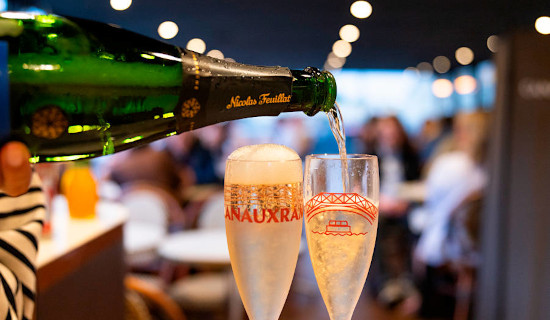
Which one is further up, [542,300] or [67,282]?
[67,282]

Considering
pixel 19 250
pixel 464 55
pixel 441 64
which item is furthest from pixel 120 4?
pixel 441 64

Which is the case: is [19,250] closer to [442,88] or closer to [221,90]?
[221,90]

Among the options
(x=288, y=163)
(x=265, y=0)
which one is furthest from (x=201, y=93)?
(x=265, y=0)

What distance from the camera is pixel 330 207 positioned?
0.63 metres

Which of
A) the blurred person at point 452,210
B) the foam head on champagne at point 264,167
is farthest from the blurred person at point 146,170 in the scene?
the foam head on champagne at point 264,167

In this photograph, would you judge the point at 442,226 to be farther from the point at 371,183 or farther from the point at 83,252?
the point at 371,183

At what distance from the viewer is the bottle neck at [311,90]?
0.63 meters

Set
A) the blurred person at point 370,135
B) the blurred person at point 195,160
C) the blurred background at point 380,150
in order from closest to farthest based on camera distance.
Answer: the blurred background at point 380,150 → the blurred person at point 370,135 → the blurred person at point 195,160

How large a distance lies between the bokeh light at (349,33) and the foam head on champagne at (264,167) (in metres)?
5.87

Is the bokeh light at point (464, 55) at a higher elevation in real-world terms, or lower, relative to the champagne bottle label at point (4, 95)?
higher

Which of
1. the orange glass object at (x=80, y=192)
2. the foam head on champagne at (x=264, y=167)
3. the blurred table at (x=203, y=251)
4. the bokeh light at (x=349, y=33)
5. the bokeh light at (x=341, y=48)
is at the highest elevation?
the bokeh light at (x=349, y=33)

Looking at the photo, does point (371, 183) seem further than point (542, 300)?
No

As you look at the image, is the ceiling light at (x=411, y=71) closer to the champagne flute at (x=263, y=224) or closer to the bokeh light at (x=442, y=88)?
the bokeh light at (x=442, y=88)

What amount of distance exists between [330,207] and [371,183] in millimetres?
63
